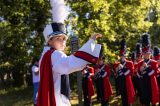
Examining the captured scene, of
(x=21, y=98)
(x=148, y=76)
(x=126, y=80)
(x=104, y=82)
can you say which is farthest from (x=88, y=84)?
(x=21, y=98)

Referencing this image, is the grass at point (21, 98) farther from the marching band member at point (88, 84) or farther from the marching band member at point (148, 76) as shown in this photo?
the marching band member at point (148, 76)

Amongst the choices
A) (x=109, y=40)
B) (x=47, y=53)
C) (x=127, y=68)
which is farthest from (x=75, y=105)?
(x=47, y=53)

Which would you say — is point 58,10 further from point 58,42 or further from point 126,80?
point 126,80

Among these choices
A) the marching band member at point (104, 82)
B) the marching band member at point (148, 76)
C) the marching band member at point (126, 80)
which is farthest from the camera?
the marching band member at point (104, 82)

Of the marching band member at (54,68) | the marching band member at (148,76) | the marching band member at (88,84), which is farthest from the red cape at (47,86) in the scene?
the marching band member at (88,84)

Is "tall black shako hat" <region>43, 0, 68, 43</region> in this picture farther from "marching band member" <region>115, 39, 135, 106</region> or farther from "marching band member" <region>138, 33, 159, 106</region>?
"marching band member" <region>115, 39, 135, 106</region>

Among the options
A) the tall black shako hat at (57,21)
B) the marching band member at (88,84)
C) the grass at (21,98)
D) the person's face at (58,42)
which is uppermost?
the tall black shako hat at (57,21)

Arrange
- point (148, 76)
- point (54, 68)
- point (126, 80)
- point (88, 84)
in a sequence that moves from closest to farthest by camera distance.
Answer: point (54, 68), point (148, 76), point (126, 80), point (88, 84)

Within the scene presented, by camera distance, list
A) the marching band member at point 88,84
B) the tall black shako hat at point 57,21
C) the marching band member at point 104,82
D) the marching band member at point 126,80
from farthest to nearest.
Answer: the marching band member at point 88,84, the marching band member at point 104,82, the marching band member at point 126,80, the tall black shako hat at point 57,21

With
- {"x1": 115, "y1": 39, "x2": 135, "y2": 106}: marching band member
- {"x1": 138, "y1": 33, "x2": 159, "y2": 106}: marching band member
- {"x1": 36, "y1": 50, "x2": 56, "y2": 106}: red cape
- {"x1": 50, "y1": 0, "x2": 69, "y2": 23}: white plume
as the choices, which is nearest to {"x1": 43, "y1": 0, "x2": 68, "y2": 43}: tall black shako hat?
{"x1": 50, "y1": 0, "x2": 69, "y2": 23}: white plume

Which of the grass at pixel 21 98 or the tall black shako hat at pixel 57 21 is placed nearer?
the tall black shako hat at pixel 57 21

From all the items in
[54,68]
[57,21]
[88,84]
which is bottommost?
[88,84]

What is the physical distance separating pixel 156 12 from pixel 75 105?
11.3 meters

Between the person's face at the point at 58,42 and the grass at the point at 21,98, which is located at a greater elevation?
the person's face at the point at 58,42
